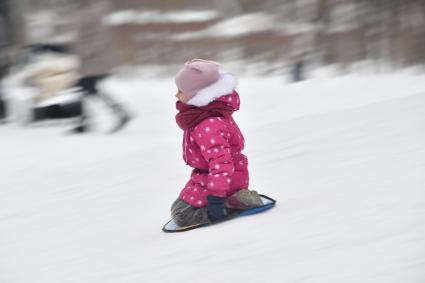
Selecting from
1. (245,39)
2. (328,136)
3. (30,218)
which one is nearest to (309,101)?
(328,136)

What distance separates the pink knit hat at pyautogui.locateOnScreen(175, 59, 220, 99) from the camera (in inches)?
185

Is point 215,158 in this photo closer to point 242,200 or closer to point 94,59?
point 242,200

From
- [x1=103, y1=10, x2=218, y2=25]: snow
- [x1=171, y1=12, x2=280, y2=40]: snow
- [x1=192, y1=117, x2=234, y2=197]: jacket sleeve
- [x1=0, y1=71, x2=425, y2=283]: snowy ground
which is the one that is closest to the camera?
[x1=0, y1=71, x2=425, y2=283]: snowy ground

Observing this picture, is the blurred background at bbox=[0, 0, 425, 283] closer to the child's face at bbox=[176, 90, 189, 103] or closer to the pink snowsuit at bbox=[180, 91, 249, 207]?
the pink snowsuit at bbox=[180, 91, 249, 207]

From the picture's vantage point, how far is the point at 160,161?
7402 mm

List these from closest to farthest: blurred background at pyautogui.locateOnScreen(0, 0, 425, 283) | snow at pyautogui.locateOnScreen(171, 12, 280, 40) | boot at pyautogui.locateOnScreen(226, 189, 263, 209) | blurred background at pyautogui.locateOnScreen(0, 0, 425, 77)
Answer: blurred background at pyautogui.locateOnScreen(0, 0, 425, 283)
boot at pyautogui.locateOnScreen(226, 189, 263, 209)
blurred background at pyautogui.locateOnScreen(0, 0, 425, 77)
snow at pyautogui.locateOnScreen(171, 12, 280, 40)

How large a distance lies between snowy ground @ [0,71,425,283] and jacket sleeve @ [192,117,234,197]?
260mm

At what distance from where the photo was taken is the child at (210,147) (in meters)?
4.62

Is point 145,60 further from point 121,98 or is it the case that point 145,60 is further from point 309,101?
point 309,101

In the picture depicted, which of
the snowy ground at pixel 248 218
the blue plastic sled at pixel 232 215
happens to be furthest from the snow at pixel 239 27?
the blue plastic sled at pixel 232 215

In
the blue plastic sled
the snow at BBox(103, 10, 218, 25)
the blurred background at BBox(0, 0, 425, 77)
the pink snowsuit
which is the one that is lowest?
the blue plastic sled

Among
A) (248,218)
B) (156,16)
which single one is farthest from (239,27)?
(248,218)

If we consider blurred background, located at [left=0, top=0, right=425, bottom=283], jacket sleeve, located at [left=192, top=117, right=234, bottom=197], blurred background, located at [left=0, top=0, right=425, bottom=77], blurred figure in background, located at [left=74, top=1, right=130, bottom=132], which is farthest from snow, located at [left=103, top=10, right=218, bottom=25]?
jacket sleeve, located at [left=192, top=117, right=234, bottom=197]

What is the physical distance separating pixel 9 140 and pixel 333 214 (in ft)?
19.9
